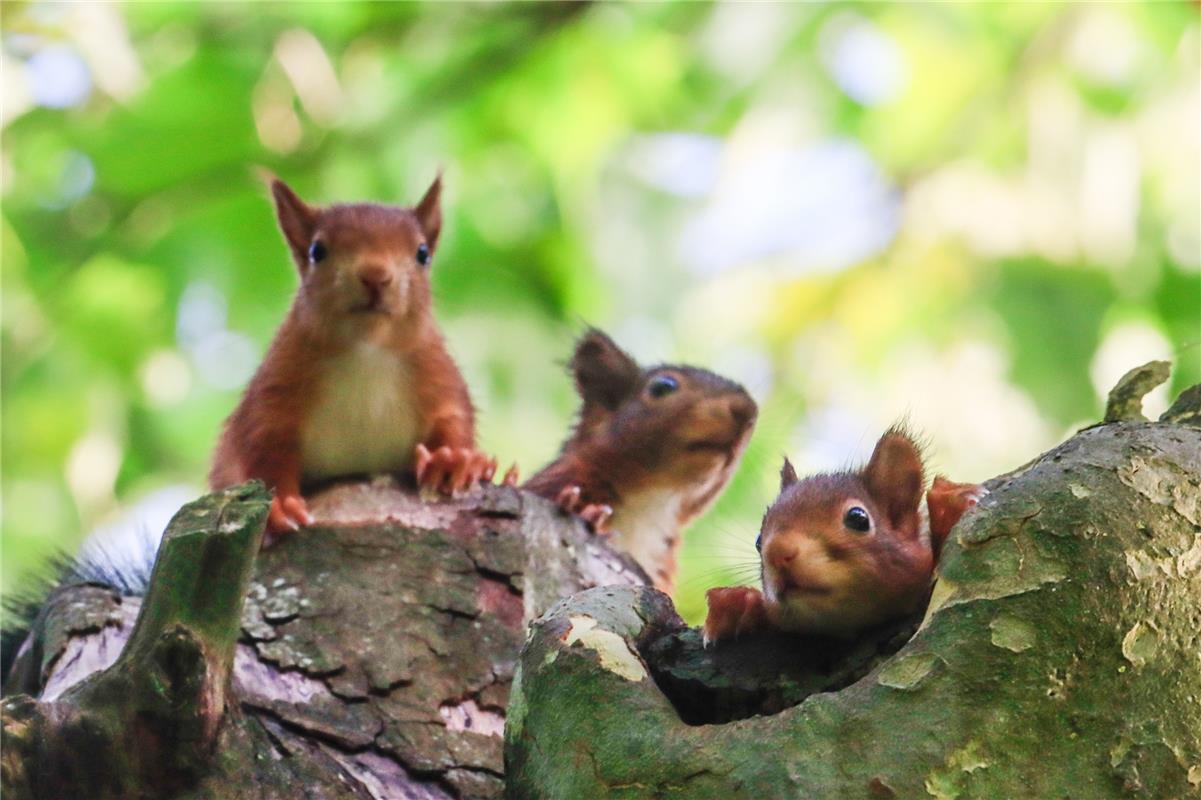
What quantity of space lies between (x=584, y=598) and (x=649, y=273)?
11.2 feet

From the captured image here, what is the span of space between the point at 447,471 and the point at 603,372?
4.63ft

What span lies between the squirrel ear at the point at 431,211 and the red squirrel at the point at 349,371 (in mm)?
123

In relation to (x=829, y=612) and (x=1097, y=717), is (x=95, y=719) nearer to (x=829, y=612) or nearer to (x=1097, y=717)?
(x=829, y=612)

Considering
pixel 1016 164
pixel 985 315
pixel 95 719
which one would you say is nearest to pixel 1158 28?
pixel 1016 164

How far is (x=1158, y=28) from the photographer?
19.0ft

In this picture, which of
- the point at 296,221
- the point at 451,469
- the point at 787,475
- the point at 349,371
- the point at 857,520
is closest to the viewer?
the point at 857,520

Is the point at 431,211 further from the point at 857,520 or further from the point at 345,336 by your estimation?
the point at 857,520

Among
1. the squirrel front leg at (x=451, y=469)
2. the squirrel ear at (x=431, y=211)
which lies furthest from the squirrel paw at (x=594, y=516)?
the squirrel ear at (x=431, y=211)

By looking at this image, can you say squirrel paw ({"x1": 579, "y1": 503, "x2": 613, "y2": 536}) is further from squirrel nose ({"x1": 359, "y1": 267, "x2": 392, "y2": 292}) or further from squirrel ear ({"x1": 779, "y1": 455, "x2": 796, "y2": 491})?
squirrel nose ({"x1": 359, "y1": 267, "x2": 392, "y2": 292})

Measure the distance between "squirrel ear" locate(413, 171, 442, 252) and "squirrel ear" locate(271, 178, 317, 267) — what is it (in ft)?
1.14

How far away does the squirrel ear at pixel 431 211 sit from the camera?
460 cm

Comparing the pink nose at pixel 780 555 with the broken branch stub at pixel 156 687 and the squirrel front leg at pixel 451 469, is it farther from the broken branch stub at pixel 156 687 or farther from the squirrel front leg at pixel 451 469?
the squirrel front leg at pixel 451 469

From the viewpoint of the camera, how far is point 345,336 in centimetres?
411

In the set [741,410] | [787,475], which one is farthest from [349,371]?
Result: [787,475]
